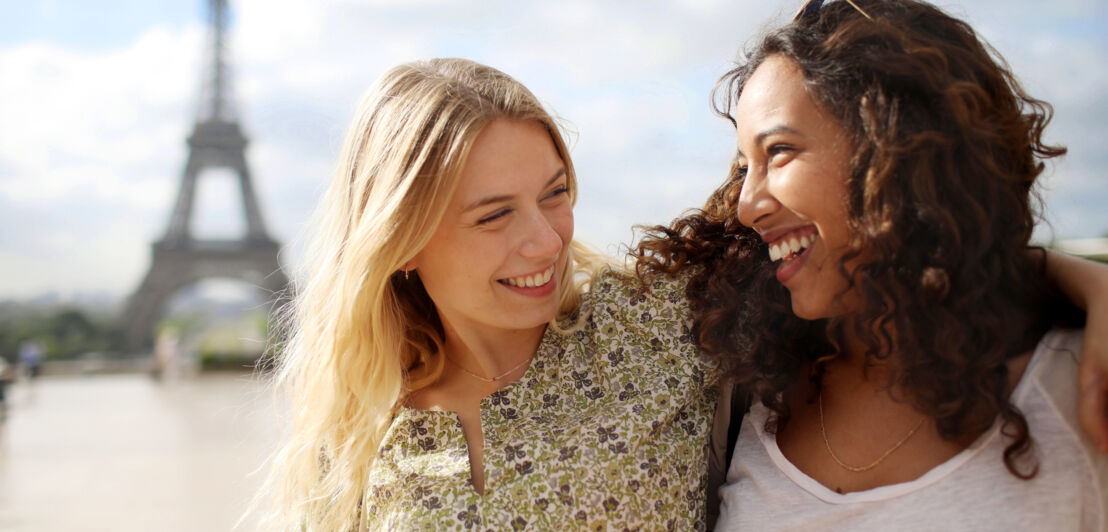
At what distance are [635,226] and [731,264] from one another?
1.06 ft

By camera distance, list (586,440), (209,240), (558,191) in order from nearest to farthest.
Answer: (586,440) < (558,191) < (209,240)

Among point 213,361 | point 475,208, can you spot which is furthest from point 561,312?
point 213,361

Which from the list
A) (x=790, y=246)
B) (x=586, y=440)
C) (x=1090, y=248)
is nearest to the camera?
(x=790, y=246)

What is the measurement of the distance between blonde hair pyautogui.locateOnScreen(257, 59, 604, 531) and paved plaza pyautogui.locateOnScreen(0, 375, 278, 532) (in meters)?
0.29

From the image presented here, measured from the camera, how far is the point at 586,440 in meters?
1.90

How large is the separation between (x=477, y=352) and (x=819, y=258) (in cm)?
92

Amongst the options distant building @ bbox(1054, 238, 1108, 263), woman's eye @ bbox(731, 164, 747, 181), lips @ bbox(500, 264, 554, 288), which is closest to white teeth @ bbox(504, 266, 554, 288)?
lips @ bbox(500, 264, 554, 288)

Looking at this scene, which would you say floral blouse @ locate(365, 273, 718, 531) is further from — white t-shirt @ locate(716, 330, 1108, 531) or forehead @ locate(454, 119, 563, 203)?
forehead @ locate(454, 119, 563, 203)

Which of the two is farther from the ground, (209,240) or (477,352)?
(477,352)

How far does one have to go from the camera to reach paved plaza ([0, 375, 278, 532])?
6.95 metres

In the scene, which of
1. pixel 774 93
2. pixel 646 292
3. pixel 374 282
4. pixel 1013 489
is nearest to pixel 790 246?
pixel 774 93

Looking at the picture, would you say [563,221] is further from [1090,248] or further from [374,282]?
[1090,248]

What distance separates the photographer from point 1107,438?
4.69ft

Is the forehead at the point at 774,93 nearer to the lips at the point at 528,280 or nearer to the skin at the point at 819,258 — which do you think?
the skin at the point at 819,258
